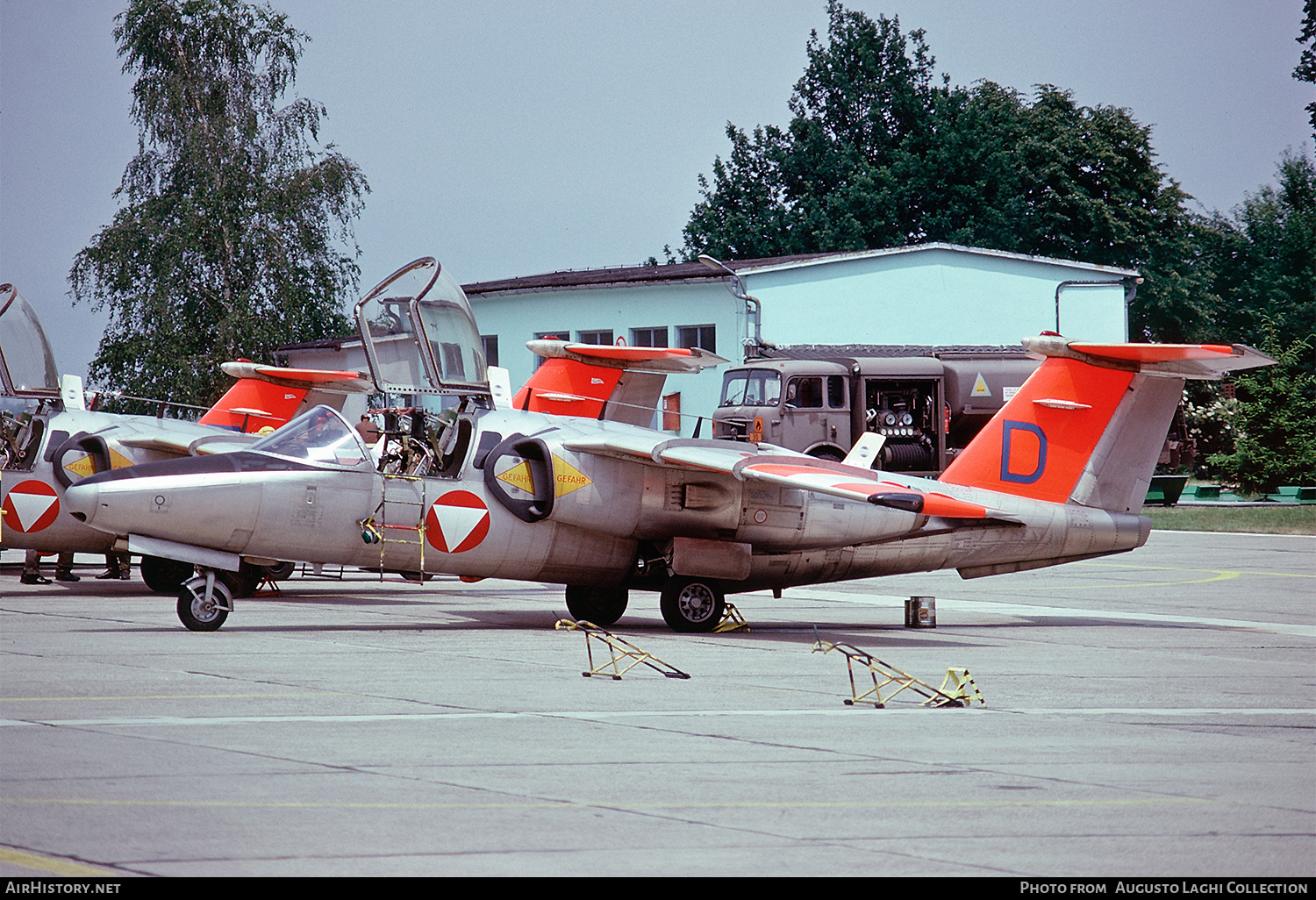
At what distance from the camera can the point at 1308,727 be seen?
954 centimetres


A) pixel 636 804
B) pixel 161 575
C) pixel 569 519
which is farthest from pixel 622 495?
pixel 636 804

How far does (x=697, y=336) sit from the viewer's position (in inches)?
1673

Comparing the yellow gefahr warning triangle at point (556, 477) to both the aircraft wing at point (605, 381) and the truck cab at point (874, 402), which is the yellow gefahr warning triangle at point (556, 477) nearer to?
the aircraft wing at point (605, 381)

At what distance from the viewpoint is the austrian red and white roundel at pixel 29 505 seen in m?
18.0

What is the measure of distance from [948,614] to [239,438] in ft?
31.6

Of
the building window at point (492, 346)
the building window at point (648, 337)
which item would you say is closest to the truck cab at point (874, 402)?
the building window at point (648, 337)

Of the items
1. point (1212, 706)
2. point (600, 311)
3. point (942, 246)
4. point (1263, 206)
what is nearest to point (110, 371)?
point (600, 311)

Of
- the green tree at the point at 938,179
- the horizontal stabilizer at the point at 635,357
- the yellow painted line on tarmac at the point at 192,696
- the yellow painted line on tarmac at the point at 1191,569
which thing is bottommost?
the yellow painted line on tarmac at the point at 1191,569

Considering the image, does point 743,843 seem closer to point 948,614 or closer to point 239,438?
point 948,614

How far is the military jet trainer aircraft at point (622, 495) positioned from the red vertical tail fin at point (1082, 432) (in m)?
0.02

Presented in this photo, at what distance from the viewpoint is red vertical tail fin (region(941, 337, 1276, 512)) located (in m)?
15.9

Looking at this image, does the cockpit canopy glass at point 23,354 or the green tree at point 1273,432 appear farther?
the green tree at point 1273,432

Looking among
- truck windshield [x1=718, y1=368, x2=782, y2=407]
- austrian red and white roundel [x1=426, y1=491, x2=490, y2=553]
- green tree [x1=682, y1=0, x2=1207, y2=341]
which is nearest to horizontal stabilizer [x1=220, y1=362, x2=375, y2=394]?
austrian red and white roundel [x1=426, y1=491, x2=490, y2=553]

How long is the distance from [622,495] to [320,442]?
128 inches
